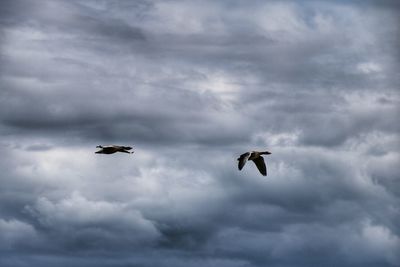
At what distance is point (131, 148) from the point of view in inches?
3745

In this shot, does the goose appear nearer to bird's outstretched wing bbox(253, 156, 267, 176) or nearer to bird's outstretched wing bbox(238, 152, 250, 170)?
bird's outstretched wing bbox(238, 152, 250, 170)

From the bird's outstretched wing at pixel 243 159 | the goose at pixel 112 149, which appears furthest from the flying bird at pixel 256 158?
the goose at pixel 112 149

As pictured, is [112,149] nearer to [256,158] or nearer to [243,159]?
[243,159]

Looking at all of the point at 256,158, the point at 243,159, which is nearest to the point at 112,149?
the point at 243,159

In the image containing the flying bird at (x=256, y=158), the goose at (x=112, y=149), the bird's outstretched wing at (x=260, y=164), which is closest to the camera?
the goose at (x=112, y=149)

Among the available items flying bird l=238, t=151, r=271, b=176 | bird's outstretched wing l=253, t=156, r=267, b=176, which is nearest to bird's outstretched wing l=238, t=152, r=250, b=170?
flying bird l=238, t=151, r=271, b=176

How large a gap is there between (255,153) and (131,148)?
28.2 meters

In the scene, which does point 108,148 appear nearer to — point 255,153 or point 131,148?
point 131,148

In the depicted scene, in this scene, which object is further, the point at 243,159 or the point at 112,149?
the point at 243,159

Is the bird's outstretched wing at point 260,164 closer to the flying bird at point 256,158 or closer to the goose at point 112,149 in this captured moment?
the flying bird at point 256,158

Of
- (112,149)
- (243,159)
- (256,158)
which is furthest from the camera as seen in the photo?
(256,158)

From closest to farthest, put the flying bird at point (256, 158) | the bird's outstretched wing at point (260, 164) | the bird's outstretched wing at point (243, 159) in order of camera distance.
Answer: the bird's outstretched wing at point (243, 159) → the flying bird at point (256, 158) → the bird's outstretched wing at point (260, 164)

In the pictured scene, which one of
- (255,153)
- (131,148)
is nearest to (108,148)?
(131,148)

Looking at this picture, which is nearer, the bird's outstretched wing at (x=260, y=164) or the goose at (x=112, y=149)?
the goose at (x=112, y=149)
